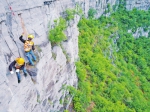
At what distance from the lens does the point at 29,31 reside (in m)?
9.70

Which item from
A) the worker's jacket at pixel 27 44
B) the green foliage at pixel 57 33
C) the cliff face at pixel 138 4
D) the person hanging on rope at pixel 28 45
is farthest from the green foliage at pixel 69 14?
the cliff face at pixel 138 4

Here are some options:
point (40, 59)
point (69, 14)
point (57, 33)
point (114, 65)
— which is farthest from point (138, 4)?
point (40, 59)

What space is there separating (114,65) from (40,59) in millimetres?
11845

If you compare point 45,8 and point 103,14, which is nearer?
point 45,8

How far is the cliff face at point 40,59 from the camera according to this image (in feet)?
27.1

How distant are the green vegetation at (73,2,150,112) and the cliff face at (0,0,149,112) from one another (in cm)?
245

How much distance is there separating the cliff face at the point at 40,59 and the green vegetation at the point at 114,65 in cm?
245

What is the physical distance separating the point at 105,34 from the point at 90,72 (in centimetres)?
719

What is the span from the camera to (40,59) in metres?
9.97

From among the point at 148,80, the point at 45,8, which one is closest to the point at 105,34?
the point at 148,80

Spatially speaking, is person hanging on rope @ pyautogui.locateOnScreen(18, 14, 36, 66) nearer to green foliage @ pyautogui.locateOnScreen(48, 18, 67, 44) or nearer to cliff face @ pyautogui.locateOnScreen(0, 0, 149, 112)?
cliff face @ pyautogui.locateOnScreen(0, 0, 149, 112)

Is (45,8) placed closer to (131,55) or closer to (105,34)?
(105,34)

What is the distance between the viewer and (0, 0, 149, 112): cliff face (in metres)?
8.27

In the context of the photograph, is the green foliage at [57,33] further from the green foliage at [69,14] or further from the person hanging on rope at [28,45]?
the person hanging on rope at [28,45]
